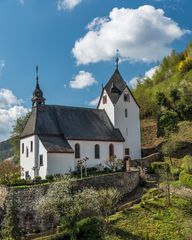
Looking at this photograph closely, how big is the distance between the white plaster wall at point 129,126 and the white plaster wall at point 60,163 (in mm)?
12455

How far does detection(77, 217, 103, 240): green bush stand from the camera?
44.2 meters

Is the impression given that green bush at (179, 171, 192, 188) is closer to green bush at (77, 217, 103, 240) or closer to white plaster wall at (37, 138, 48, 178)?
green bush at (77, 217, 103, 240)

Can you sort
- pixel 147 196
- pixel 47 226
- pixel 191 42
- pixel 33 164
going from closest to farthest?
1. pixel 47 226
2. pixel 147 196
3. pixel 33 164
4. pixel 191 42

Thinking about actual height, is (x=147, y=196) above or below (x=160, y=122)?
below

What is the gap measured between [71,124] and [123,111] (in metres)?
9.60

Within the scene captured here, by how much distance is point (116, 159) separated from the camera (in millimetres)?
66375

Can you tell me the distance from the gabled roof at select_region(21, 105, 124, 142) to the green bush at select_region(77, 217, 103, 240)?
19.9m

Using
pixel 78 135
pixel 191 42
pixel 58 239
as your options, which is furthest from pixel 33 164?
pixel 191 42

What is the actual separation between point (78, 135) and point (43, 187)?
1704 centimetres

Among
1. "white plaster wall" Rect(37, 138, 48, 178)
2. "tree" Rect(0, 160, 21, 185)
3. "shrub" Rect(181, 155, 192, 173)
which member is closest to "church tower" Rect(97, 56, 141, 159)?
"shrub" Rect(181, 155, 192, 173)

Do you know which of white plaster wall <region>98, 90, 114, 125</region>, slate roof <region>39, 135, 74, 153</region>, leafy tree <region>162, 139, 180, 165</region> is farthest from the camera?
white plaster wall <region>98, 90, 114, 125</region>

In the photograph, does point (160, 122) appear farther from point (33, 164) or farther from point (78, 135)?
point (33, 164)

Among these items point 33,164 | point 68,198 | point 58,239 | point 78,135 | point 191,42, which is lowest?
point 58,239

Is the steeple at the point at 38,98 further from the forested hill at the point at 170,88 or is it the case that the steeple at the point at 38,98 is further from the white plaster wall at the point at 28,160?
the forested hill at the point at 170,88
